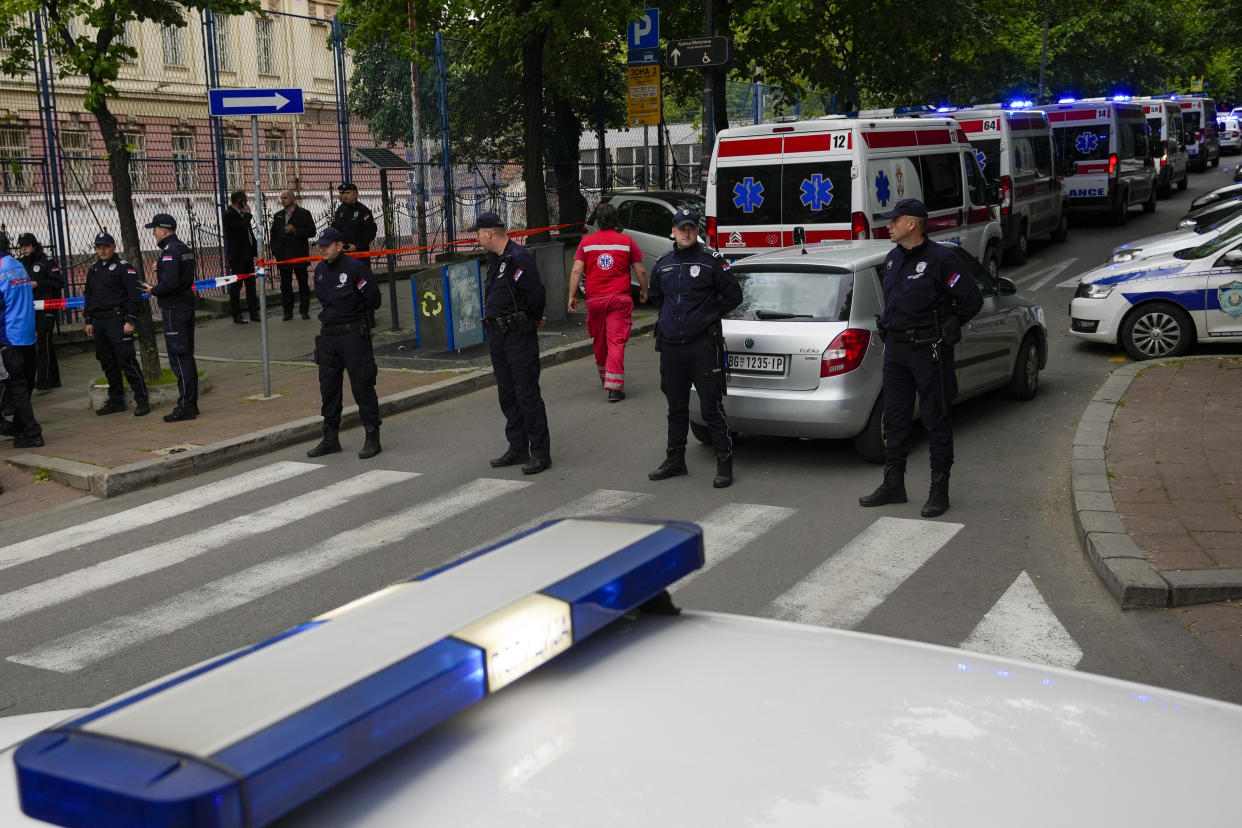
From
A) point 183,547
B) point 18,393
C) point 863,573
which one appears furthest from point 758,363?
point 18,393

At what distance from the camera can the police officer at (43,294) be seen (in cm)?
1409

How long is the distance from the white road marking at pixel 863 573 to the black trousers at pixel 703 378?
147 centimetres

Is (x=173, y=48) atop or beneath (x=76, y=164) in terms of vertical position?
atop

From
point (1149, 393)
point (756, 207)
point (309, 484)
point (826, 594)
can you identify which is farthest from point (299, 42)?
point (826, 594)

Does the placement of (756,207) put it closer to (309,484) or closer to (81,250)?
(309,484)

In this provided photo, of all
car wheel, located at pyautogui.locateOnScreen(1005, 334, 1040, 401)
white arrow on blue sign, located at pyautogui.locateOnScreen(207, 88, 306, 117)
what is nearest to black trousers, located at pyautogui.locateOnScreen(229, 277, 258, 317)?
white arrow on blue sign, located at pyautogui.locateOnScreen(207, 88, 306, 117)

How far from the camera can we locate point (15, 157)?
52.8 feet

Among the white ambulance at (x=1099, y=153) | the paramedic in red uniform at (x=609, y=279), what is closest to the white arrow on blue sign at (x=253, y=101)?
the paramedic in red uniform at (x=609, y=279)

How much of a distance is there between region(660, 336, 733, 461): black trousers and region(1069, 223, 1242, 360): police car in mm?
6254

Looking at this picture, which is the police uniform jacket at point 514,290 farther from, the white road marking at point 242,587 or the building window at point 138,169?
the building window at point 138,169

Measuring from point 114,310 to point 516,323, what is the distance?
197 inches

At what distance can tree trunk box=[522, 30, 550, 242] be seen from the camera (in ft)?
65.4

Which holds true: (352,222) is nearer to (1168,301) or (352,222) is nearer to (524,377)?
(524,377)

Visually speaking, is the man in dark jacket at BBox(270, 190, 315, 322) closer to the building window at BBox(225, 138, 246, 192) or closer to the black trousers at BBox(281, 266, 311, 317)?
the black trousers at BBox(281, 266, 311, 317)
